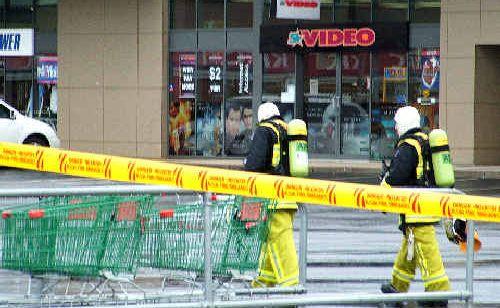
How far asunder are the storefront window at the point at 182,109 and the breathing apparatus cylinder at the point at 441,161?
976 inches

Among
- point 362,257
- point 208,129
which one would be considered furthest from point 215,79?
point 362,257

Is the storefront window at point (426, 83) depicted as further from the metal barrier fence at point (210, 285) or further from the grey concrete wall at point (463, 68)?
the metal barrier fence at point (210, 285)

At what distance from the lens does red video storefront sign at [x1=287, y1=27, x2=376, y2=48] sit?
110 ft

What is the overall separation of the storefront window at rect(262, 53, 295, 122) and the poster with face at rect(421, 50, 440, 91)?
11.8ft

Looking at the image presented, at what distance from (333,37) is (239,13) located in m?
2.89

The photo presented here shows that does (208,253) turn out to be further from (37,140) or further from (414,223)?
(37,140)

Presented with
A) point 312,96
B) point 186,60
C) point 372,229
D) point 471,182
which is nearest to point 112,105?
point 186,60

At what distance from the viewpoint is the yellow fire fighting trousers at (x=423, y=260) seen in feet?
34.7

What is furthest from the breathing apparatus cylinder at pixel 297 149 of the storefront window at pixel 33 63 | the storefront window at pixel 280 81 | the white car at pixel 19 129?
the storefront window at pixel 33 63

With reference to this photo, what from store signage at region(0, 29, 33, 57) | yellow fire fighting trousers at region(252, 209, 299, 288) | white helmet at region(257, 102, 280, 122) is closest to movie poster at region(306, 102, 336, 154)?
store signage at region(0, 29, 33, 57)

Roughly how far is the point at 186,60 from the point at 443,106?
727cm

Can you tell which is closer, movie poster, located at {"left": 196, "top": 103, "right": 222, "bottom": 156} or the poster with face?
the poster with face

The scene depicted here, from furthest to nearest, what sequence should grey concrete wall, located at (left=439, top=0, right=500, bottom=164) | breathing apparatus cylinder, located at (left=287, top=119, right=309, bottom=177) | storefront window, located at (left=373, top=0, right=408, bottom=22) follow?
storefront window, located at (left=373, top=0, right=408, bottom=22)
grey concrete wall, located at (left=439, top=0, right=500, bottom=164)
breathing apparatus cylinder, located at (left=287, top=119, right=309, bottom=177)

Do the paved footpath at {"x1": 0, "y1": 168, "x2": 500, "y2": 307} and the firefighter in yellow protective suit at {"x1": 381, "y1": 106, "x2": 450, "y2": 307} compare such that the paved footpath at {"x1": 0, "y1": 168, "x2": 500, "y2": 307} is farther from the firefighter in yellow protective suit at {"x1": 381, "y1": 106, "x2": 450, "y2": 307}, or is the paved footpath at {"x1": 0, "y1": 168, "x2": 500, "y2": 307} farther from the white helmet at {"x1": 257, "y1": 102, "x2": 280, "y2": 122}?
the white helmet at {"x1": 257, "y1": 102, "x2": 280, "y2": 122}
